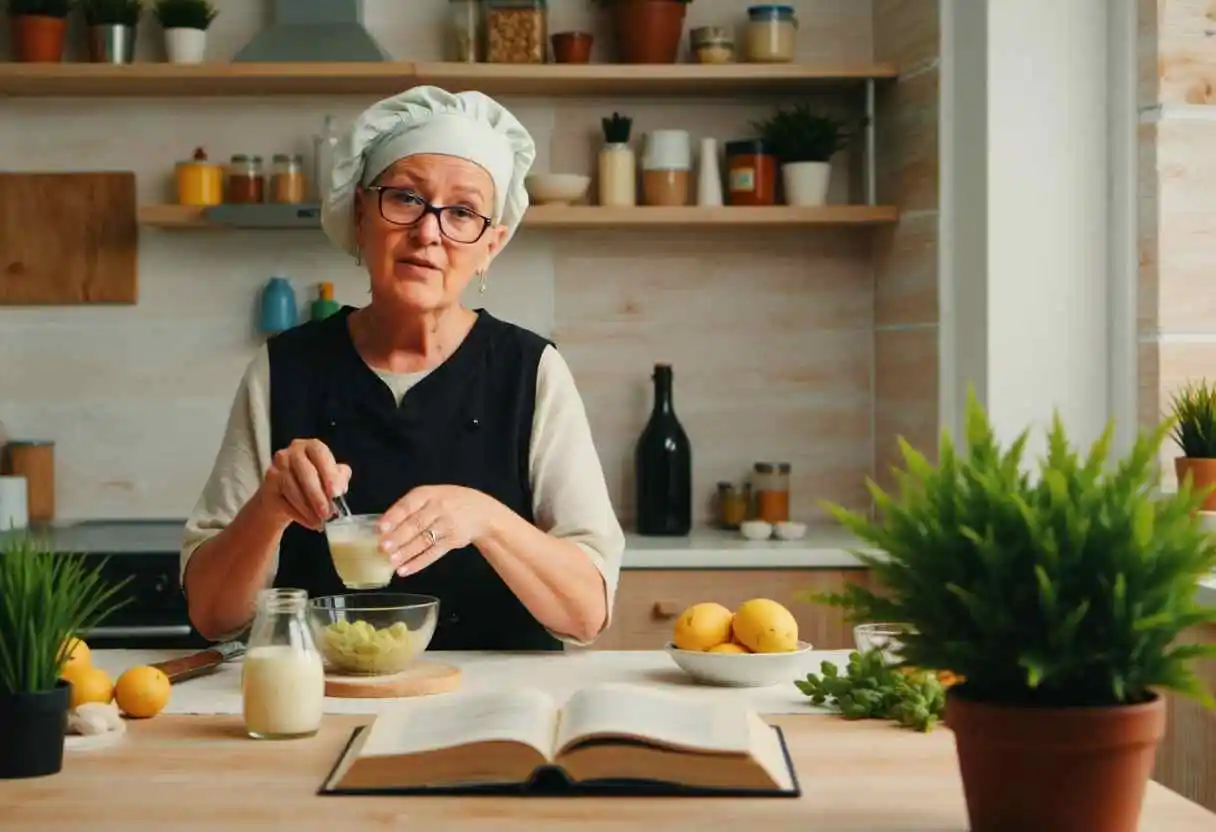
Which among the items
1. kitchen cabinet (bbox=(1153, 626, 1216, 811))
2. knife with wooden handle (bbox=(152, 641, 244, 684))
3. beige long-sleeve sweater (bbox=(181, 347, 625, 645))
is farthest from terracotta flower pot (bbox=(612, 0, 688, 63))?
knife with wooden handle (bbox=(152, 641, 244, 684))

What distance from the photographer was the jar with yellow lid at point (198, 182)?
3967mm

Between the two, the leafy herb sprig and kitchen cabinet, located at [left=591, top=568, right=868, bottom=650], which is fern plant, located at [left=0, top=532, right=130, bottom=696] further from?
kitchen cabinet, located at [left=591, top=568, right=868, bottom=650]

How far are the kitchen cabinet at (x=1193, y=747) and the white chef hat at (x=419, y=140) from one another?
134 centimetres

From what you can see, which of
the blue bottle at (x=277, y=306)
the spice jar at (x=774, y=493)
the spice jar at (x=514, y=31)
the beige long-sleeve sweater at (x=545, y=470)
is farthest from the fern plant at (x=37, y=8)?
the spice jar at (x=774, y=493)

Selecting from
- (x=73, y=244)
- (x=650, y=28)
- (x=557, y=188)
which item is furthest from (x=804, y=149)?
(x=73, y=244)

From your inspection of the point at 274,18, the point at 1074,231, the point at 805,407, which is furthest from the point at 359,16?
the point at 1074,231

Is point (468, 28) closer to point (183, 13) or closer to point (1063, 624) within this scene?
point (183, 13)

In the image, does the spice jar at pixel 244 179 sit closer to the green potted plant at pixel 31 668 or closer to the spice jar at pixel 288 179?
the spice jar at pixel 288 179

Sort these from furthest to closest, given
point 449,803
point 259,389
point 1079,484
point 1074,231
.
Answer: point 1074,231 → point 259,389 → point 449,803 → point 1079,484

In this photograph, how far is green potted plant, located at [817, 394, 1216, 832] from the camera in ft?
4.14

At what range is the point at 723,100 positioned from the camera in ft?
13.6

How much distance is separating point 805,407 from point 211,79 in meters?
1.72

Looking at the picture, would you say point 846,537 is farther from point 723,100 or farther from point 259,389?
point 259,389

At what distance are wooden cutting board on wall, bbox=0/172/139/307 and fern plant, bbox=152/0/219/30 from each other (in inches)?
16.8
